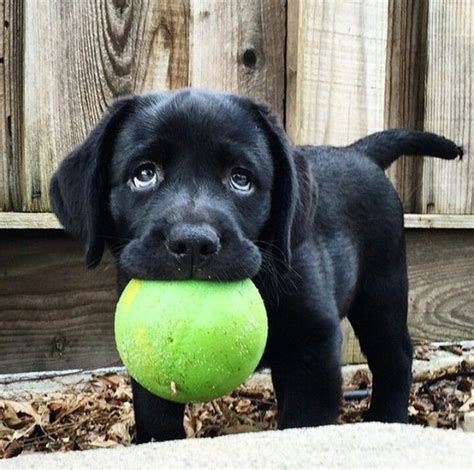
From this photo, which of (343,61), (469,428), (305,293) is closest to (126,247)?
(305,293)

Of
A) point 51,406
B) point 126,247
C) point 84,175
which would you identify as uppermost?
point 84,175

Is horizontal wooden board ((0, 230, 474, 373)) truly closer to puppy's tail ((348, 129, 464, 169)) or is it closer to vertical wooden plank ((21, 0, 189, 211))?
vertical wooden plank ((21, 0, 189, 211))

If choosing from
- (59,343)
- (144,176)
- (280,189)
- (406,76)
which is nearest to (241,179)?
(280,189)

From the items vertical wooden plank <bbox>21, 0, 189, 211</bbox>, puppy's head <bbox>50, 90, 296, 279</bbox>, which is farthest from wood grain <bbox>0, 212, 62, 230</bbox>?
puppy's head <bbox>50, 90, 296, 279</bbox>

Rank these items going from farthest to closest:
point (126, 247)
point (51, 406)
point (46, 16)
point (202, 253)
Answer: point (46, 16) → point (51, 406) → point (126, 247) → point (202, 253)

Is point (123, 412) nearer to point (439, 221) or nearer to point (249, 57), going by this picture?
point (249, 57)

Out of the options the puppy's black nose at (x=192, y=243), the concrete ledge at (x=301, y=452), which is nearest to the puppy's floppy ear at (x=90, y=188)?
the puppy's black nose at (x=192, y=243)

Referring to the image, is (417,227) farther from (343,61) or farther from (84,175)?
(84,175)
